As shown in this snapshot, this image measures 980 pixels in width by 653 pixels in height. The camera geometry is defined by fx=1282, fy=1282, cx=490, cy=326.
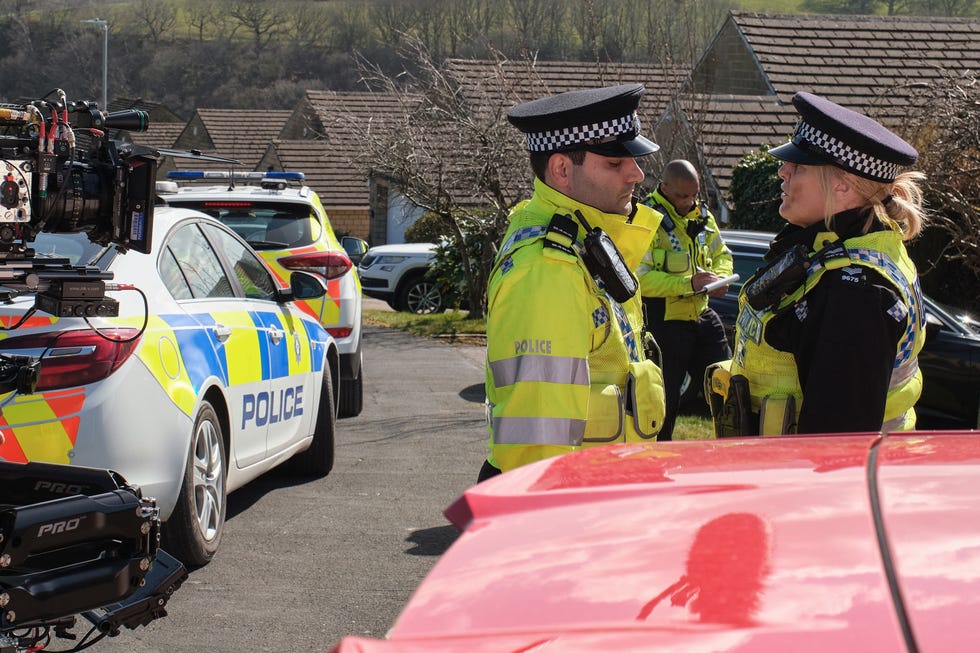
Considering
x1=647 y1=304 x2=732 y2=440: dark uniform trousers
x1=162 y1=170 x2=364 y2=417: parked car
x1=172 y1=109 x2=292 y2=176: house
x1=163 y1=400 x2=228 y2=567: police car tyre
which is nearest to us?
x1=163 y1=400 x2=228 y2=567: police car tyre

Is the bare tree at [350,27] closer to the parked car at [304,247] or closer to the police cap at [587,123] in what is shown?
the parked car at [304,247]

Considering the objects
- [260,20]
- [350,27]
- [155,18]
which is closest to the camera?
[350,27]

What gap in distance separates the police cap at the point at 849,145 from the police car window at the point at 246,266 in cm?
384

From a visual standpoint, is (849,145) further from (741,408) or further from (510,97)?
(510,97)

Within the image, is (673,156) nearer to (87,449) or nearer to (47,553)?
(87,449)

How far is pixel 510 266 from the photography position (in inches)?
122

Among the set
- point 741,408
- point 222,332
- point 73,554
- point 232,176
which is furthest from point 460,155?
point 73,554

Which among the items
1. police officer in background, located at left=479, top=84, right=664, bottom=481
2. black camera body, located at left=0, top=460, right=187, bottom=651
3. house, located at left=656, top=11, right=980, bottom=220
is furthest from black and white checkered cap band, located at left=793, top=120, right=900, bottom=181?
house, located at left=656, top=11, right=980, bottom=220

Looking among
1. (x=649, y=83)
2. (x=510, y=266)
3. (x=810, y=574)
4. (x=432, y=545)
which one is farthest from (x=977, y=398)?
(x=649, y=83)

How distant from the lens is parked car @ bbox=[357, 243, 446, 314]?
71.8 ft

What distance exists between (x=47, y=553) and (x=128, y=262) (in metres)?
2.37

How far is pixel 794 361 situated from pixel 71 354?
2.75 meters

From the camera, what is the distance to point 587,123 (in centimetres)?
325

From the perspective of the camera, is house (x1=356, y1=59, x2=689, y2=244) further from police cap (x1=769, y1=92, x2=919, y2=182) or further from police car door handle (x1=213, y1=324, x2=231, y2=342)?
police cap (x1=769, y1=92, x2=919, y2=182)
